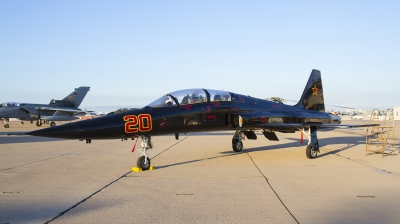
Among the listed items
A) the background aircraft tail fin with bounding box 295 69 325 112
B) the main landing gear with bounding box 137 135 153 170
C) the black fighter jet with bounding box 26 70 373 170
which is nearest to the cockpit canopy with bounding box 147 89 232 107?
the black fighter jet with bounding box 26 70 373 170

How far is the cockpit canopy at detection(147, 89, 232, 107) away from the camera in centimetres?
1044

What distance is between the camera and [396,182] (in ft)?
25.6

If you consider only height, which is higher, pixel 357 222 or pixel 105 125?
pixel 105 125

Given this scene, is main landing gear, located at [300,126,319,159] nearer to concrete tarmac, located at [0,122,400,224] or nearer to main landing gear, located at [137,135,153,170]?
concrete tarmac, located at [0,122,400,224]

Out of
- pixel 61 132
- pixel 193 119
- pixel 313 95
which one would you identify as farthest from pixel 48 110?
pixel 61 132

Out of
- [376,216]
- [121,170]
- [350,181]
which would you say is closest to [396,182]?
[350,181]

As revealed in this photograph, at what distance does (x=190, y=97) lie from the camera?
11.0m

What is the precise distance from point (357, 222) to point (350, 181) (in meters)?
3.36

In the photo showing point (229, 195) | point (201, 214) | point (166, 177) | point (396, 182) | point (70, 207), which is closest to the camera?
point (201, 214)

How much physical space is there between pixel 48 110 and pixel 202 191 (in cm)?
4166

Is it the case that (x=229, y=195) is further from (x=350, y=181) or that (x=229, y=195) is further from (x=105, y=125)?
(x=105, y=125)

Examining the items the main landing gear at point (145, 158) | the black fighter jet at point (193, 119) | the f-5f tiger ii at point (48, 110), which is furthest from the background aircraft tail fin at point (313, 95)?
the f-5f tiger ii at point (48, 110)

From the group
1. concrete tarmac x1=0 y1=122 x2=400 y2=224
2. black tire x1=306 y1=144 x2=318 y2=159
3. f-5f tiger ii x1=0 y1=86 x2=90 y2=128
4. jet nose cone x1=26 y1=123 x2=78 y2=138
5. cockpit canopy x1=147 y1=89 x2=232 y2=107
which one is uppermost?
f-5f tiger ii x1=0 y1=86 x2=90 y2=128

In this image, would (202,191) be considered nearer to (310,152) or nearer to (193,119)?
(193,119)
